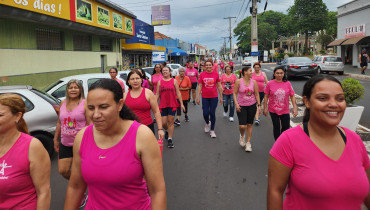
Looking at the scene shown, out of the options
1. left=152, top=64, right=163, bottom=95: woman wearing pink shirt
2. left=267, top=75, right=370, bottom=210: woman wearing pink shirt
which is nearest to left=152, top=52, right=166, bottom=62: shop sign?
left=152, top=64, right=163, bottom=95: woman wearing pink shirt

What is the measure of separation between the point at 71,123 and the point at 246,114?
3.54 m

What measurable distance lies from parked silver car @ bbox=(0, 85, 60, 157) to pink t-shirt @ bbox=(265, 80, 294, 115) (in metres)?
4.27

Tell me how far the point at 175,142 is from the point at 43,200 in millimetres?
4665

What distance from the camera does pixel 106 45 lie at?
67.8 feet

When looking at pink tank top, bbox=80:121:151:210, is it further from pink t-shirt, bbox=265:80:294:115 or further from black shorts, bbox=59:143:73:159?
pink t-shirt, bbox=265:80:294:115

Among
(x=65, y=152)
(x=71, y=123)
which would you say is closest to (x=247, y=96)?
(x=71, y=123)

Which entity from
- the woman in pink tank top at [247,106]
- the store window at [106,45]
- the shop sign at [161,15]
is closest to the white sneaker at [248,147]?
the woman in pink tank top at [247,106]

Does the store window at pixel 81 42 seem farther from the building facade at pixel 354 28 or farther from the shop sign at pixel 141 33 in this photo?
the building facade at pixel 354 28

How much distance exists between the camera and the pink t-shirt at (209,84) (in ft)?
23.0

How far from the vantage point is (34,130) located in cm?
523

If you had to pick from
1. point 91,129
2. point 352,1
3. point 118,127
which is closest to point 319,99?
point 118,127

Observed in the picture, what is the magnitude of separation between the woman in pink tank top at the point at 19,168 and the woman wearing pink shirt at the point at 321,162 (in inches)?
64.8

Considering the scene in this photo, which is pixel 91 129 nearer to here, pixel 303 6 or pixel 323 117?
pixel 323 117

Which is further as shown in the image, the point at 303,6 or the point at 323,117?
the point at 303,6
